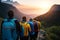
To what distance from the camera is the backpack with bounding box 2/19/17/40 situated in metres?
4.10

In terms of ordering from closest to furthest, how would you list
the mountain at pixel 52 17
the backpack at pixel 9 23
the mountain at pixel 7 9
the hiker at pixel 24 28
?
the backpack at pixel 9 23
the hiker at pixel 24 28
the mountain at pixel 7 9
the mountain at pixel 52 17

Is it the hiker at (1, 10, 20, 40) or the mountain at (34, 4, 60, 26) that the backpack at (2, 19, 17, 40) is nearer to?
the hiker at (1, 10, 20, 40)

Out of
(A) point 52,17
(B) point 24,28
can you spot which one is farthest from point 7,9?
(B) point 24,28

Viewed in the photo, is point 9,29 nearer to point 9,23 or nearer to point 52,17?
point 9,23

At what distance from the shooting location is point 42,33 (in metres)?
9.84

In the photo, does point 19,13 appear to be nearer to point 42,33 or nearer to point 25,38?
point 42,33

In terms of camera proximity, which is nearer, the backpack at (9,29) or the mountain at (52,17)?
the backpack at (9,29)

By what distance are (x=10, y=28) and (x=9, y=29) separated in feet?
0.08

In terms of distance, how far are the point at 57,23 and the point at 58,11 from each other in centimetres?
57

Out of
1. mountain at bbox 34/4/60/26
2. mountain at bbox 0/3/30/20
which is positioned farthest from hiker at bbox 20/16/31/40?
mountain at bbox 34/4/60/26

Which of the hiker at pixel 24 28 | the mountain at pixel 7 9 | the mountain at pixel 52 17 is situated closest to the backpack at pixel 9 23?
the hiker at pixel 24 28

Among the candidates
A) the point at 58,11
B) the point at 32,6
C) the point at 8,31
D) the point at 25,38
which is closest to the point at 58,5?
the point at 58,11

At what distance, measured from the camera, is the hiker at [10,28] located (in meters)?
4.10

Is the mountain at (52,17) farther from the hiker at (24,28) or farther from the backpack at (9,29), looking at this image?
the backpack at (9,29)
